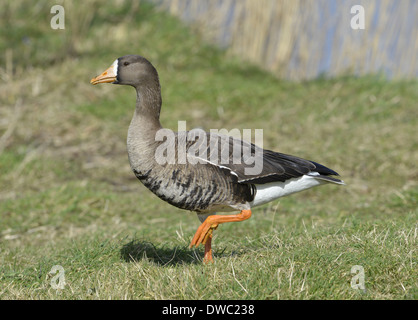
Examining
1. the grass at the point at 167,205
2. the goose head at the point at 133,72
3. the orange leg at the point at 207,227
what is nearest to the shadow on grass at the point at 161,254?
the grass at the point at 167,205

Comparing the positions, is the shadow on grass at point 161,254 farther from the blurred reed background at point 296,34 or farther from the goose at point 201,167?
the blurred reed background at point 296,34

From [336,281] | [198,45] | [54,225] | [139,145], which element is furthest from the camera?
[198,45]

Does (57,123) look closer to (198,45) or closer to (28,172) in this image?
(28,172)

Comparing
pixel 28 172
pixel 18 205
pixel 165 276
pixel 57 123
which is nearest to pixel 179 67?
pixel 57 123

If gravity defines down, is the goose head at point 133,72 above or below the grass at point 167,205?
above

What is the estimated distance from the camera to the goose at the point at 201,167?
4.09 metres

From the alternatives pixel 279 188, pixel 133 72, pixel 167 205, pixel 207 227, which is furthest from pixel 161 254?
pixel 167 205

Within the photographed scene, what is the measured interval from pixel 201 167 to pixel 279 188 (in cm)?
79

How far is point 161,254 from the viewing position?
4680 mm

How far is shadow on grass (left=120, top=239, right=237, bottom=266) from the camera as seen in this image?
14.8ft

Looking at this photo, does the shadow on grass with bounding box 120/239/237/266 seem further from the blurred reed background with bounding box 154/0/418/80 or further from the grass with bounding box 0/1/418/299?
the blurred reed background with bounding box 154/0/418/80

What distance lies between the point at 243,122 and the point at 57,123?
3622mm

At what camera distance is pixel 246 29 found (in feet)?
41.2

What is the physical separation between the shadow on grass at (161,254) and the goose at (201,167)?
32 cm
